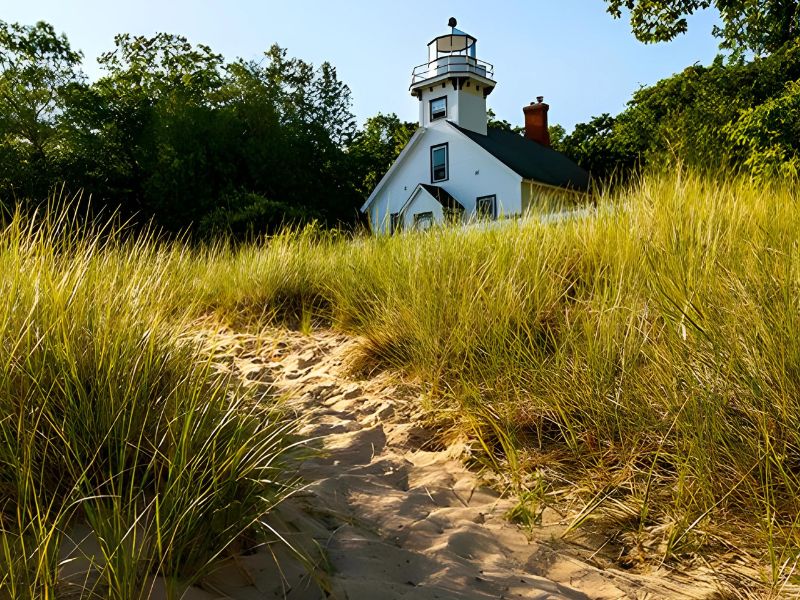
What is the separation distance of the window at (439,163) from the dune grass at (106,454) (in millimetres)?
22268

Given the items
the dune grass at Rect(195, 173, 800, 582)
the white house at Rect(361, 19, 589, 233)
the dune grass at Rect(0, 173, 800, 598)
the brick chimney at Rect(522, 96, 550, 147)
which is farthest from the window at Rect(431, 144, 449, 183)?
the dune grass at Rect(0, 173, 800, 598)

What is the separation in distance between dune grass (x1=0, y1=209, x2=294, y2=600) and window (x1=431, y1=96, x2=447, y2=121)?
2462 centimetres

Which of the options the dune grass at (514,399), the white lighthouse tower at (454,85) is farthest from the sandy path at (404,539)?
the white lighthouse tower at (454,85)

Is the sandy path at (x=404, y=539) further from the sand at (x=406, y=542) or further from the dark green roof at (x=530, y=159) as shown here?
the dark green roof at (x=530, y=159)

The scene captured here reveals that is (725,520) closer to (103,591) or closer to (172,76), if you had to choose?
(103,591)

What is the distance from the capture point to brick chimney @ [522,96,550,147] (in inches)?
1074

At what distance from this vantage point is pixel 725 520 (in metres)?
1.95

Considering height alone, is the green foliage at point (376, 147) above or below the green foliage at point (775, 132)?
above

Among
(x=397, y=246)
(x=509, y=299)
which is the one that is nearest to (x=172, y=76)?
(x=397, y=246)

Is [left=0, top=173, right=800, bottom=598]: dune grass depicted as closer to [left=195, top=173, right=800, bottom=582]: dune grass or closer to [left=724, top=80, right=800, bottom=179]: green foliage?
[left=195, top=173, right=800, bottom=582]: dune grass

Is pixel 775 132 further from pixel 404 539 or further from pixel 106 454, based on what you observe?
pixel 106 454

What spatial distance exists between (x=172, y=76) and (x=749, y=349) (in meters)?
29.3

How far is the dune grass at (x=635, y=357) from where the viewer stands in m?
1.97

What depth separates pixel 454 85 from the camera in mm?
24859
